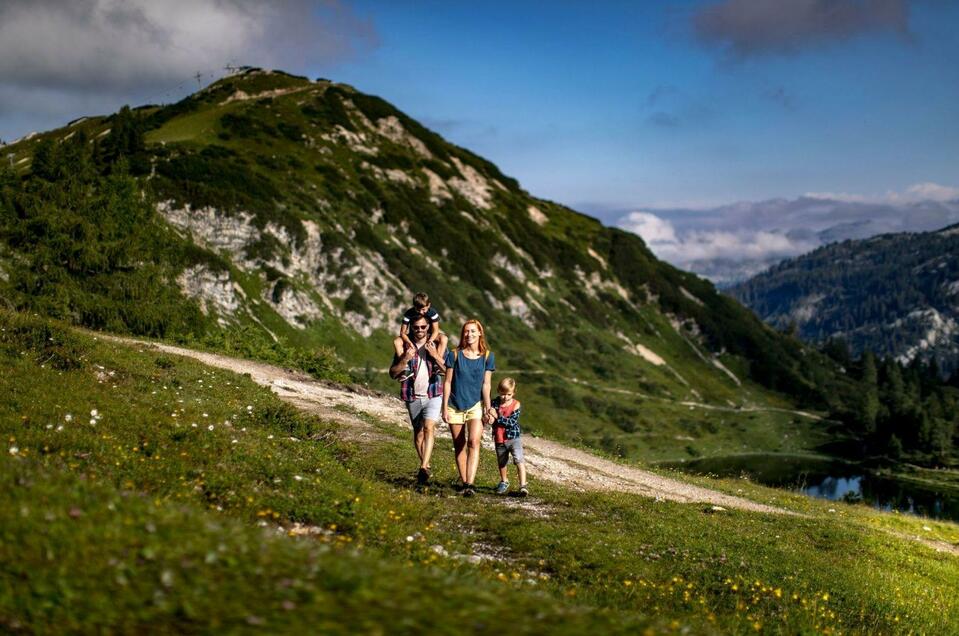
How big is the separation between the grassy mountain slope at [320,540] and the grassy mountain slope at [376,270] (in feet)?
61.2

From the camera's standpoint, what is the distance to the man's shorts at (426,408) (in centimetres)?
1443

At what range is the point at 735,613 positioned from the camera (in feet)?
33.2

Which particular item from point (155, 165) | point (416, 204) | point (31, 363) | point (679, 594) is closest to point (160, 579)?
point (679, 594)

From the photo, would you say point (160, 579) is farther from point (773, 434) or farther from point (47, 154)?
point (773, 434)

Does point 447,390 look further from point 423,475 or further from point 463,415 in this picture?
point 423,475

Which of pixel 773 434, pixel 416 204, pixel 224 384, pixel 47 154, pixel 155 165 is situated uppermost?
pixel 416 204

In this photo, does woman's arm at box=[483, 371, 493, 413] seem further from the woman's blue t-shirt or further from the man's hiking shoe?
the man's hiking shoe

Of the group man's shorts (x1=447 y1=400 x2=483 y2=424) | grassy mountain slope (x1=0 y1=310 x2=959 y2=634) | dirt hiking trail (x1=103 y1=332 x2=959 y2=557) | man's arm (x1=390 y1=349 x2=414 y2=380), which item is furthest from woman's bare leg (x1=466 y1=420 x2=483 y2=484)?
dirt hiking trail (x1=103 y1=332 x2=959 y2=557)

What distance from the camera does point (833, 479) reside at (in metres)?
118

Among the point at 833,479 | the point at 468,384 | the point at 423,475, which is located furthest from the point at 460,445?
the point at 833,479

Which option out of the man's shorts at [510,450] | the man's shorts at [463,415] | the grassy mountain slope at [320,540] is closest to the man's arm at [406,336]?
the man's shorts at [463,415]

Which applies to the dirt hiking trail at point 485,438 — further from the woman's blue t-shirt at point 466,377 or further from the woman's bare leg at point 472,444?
the woman's blue t-shirt at point 466,377

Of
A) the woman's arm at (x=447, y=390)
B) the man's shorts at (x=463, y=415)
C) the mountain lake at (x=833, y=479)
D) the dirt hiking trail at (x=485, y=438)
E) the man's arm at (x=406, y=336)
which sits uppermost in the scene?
the man's arm at (x=406, y=336)

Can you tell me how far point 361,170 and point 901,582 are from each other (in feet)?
416
